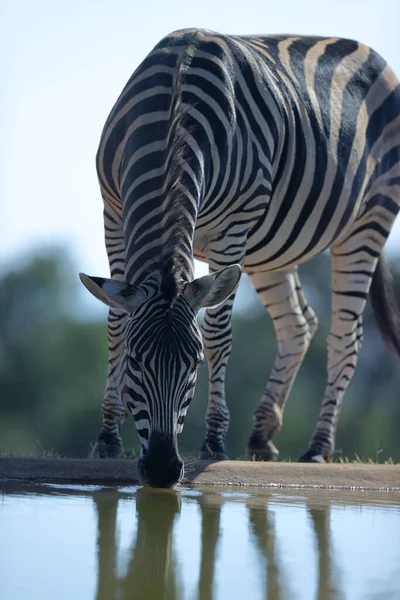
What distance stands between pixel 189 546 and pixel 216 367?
11.9 ft

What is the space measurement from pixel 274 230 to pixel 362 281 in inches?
56.5

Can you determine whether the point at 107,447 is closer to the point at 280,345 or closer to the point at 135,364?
the point at 135,364

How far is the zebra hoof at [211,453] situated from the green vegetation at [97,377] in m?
25.8

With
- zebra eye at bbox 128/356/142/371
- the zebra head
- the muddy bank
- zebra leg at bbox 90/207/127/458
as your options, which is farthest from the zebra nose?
zebra leg at bbox 90/207/127/458

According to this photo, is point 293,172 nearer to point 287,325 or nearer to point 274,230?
point 274,230

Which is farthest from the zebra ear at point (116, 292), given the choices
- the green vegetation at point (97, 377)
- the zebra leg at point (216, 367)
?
the green vegetation at point (97, 377)

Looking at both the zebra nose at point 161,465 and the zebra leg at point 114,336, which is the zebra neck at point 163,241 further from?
the zebra leg at point 114,336

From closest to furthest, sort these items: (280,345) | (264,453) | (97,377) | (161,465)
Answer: (161,465) → (264,453) → (280,345) → (97,377)

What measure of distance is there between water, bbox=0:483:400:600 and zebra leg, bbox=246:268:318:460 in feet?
10.9

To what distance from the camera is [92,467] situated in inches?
251

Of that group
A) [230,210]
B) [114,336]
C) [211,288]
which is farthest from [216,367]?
[211,288]

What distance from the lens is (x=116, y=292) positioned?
19.0ft

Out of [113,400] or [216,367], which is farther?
[113,400]

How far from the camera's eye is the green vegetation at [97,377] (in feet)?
127
